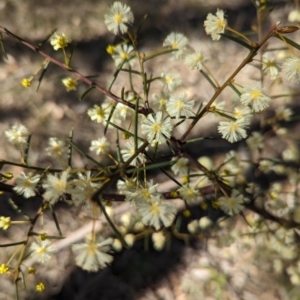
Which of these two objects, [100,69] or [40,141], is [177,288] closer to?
[40,141]

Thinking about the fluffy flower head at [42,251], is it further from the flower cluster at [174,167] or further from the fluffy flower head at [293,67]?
the fluffy flower head at [293,67]

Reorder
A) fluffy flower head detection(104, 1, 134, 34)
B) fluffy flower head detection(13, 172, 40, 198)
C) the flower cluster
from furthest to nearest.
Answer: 1. fluffy flower head detection(104, 1, 134, 34)
2. fluffy flower head detection(13, 172, 40, 198)
3. the flower cluster

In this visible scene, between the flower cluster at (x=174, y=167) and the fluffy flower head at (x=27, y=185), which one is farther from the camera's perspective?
the fluffy flower head at (x=27, y=185)

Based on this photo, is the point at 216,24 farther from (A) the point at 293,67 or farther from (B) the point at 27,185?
(B) the point at 27,185

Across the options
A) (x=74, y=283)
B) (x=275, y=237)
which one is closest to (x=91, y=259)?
(x=275, y=237)

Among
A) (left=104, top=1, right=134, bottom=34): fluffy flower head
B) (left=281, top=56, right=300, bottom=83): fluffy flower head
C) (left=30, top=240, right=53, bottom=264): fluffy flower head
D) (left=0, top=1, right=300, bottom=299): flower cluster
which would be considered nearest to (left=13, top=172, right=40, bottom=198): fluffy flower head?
(left=0, top=1, right=300, bottom=299): flower cluster

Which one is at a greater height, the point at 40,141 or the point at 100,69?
the point at 100,69

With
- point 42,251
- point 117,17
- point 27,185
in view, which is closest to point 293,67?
point 117,17

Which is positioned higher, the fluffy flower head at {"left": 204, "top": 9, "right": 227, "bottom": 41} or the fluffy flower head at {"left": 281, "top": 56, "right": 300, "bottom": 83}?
the fluffy flower head at {"left": 204, "top": 9, "right": 227, "bottom": 41}

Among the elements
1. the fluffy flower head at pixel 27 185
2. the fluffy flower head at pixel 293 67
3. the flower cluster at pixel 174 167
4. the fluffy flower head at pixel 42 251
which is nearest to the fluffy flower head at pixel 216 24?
the flower cluster at pixel 174 167

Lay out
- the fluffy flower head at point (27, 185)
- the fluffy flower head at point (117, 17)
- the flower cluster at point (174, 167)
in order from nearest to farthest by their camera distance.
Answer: the flower cluster at point (174, 167), the fluffy flower head at point (27, 185), the fluffy flower head at point (117, 17)

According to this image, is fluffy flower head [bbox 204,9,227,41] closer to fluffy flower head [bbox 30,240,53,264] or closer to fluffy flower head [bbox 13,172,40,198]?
fluffy flower head [bbox 13,172,40,198]
